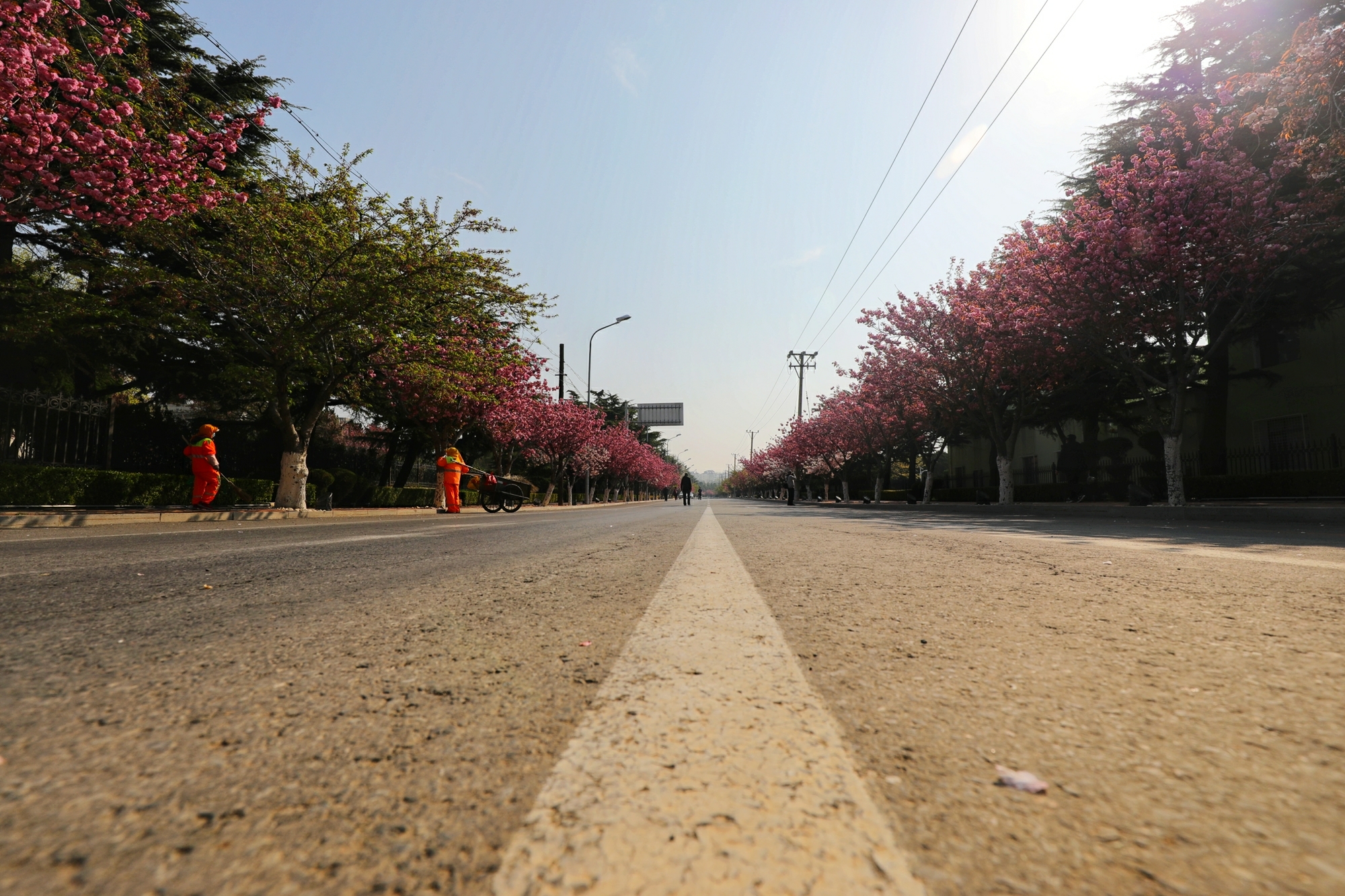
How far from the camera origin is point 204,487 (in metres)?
12.6

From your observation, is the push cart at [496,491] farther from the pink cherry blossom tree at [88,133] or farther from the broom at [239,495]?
the pink cherry blossom tree at [88,133]

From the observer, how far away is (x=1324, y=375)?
837 inches

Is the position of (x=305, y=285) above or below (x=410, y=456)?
above

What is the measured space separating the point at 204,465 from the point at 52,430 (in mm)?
5826

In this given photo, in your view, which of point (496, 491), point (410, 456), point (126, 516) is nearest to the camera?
point (126, 516)

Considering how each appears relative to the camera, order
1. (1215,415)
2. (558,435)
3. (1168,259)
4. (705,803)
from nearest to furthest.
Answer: (705,803)
(1168,259)
(1215,415)
(558,435)

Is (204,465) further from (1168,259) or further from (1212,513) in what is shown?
(1168,259)

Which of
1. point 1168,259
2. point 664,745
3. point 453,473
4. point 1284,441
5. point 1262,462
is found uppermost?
point 1168,259

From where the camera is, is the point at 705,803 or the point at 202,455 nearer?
the point at 705,803

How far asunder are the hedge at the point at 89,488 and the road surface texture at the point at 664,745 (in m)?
12.9

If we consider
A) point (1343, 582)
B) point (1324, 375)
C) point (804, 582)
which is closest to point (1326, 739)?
point (804, 582)

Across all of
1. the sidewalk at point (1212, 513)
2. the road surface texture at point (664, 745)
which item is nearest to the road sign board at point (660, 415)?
the sidewalk at point (1212, 513)

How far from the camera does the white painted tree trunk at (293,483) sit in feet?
50.9

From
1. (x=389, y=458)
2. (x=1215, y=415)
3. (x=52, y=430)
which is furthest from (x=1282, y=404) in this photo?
(x=52, y=430)
